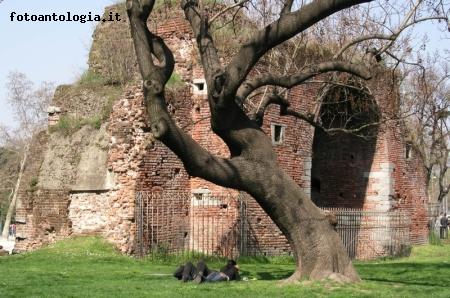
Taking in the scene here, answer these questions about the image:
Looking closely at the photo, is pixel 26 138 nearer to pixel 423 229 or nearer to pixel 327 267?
pixel 423 229

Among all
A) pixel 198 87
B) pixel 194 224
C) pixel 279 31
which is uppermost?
pixel 198 87

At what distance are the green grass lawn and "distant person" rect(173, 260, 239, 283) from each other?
7.3 inches

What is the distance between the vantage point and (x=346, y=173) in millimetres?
24516

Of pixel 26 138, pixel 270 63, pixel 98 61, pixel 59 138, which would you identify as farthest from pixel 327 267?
pixel 26 138

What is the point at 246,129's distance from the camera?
36.3ft

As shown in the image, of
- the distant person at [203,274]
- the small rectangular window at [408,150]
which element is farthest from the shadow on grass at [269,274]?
the small rectangular window at [408,150]

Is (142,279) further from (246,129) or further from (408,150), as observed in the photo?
(408,150)

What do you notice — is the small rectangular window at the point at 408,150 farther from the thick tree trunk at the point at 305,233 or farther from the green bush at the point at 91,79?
the thick tree trunk at the point at 305,233

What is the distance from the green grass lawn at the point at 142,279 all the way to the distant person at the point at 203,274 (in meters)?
0.19

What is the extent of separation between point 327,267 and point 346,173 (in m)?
13.8

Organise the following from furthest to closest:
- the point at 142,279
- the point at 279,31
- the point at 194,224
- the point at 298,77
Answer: the point at 194,224 < the point at 142,279 < the point at 298,77 < the point at 279,31

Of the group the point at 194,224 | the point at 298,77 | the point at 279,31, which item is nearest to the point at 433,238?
the point at 194,224

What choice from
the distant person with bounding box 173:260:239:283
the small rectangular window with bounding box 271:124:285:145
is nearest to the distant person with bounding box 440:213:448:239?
the small rectangular window with bounding box 271:124:285:145

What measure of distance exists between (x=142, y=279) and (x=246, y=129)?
10.3 feet
